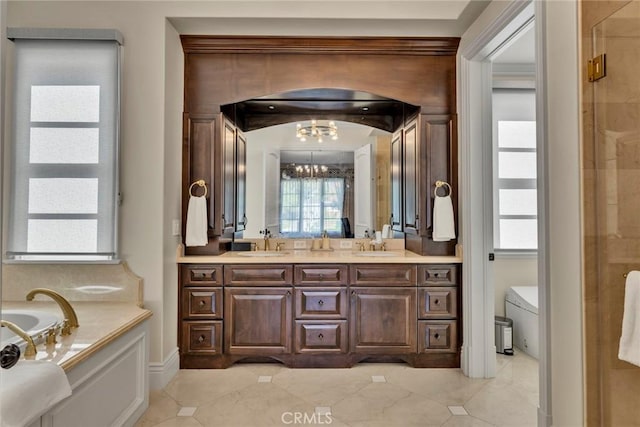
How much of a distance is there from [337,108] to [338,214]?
1004 mm

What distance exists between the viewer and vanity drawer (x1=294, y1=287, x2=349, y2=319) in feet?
9.70

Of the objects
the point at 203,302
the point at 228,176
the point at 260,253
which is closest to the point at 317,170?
the point at 228,176

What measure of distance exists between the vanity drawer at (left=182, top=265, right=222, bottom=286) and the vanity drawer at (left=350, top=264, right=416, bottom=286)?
104cm

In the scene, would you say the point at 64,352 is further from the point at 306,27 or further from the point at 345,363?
the point at 306,27

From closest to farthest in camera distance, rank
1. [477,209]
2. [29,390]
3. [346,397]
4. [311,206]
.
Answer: [29,390]
[346,397]
[477,209]
[311,206]

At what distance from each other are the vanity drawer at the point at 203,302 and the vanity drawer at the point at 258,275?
136mm

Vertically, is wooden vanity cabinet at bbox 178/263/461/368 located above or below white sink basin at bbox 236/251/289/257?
below

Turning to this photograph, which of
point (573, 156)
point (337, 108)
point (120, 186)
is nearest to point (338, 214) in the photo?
point (337, 108)

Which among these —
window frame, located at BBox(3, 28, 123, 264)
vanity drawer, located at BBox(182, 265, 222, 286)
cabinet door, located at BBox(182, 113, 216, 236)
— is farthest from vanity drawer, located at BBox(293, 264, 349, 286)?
window frame, located at BBox(3, 28, 123, 264)

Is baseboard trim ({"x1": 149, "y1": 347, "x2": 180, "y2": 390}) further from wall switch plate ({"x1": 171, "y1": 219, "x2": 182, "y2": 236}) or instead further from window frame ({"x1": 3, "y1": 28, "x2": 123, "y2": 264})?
wall switch plate ({"x1": 171, "y1": 219, "x2": 182, "y2": 236})

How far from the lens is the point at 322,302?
9.72ft

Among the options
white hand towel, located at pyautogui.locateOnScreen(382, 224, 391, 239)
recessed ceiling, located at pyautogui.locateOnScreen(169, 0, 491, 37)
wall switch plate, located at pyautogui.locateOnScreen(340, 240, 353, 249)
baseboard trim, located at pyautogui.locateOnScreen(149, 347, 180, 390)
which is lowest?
baseboard trim, located at pyautogui.locateOnScreen(149, 347, 180, 390)

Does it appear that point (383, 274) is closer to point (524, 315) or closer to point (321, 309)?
point (321, 309)

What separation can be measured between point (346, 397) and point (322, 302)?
0.71 m
